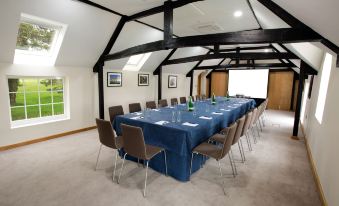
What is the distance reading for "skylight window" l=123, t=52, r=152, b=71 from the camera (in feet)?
21.1

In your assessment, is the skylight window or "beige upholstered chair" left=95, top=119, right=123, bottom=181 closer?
"beige upholstered chair" left=95, top=119, right=123, bottom=181

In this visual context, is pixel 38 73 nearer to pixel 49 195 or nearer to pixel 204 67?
pixel 49 195

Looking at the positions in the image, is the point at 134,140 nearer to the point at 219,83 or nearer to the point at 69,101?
the point at 69,101

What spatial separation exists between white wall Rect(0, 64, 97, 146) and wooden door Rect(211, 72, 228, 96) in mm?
8174

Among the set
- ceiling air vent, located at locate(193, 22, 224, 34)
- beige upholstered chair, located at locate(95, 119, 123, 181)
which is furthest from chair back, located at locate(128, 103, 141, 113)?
ceiling air vent, located at locate(193, 22, 224, 34)

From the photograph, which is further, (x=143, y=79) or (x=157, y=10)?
(x=143, y=79)

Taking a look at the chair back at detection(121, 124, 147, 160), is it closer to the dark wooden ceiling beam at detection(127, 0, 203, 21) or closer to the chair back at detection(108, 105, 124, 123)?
the chair back at detection(108, 105, 124, 123)

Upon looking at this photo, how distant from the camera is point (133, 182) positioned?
262 cm

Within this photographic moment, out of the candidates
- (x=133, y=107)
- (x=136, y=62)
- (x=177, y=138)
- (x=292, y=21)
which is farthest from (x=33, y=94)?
(x=292, y=21)

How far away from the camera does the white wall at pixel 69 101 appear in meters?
3.66

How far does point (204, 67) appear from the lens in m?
9.30

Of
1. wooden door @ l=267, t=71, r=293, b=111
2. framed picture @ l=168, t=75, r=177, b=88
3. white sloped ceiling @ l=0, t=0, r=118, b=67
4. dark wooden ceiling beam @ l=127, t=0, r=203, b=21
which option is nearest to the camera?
white sloped ceiling @ l=0, t=0, r=118, b=67

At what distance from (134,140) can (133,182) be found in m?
0.71

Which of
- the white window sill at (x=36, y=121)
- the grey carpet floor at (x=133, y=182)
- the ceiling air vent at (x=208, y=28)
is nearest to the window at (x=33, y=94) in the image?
the white window sill at (x=36, y=121)
